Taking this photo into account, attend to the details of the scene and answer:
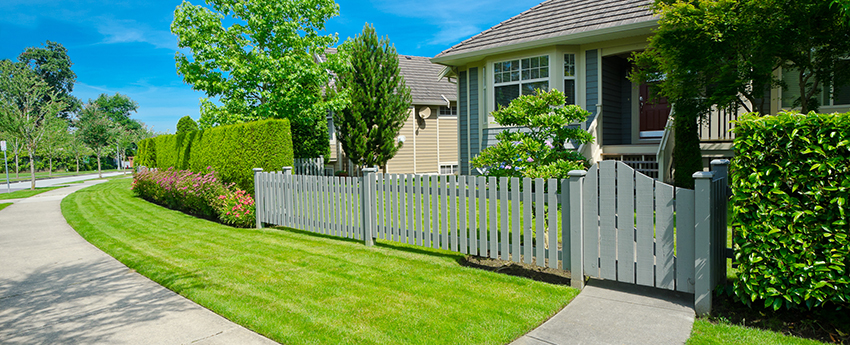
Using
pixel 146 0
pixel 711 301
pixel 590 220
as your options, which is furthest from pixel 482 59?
pixel 146 0

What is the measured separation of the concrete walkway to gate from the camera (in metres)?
3.46

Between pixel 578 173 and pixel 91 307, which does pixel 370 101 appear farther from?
pixel 578 173

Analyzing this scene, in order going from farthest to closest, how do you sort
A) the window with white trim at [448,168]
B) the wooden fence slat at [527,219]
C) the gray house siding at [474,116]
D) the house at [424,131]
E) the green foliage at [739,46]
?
the window with white trim at [448,168]
the house at [424,131]
the gray house siding at [474,116]
the green foliage at [739,46]
the wooden fence slat at [527,219]

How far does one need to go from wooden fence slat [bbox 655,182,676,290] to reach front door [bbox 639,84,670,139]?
1055cm

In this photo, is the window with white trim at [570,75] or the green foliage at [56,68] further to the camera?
the green foliage at [56,68]

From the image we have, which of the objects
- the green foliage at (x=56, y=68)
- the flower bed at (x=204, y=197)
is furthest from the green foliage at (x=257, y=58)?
the green foliage at (x=56, y=68)

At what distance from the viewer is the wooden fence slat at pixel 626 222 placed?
4.21m

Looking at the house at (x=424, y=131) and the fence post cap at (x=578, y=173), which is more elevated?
the house at (x=424, y=131)

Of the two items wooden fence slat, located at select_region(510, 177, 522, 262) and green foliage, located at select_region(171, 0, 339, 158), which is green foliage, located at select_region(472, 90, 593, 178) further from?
green foliage, located at select_region(171, 0, 339, 158)

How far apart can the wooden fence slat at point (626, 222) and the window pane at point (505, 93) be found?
334 inches

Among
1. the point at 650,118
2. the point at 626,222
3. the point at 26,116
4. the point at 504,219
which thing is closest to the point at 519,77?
the point at 650,118

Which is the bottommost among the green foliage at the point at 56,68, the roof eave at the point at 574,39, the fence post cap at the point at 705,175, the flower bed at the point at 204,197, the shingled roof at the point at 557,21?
the flower bed at the point at 204,197

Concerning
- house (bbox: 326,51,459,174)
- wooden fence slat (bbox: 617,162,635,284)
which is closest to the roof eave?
wooden fence slat (bbox: 617,162,635,284)

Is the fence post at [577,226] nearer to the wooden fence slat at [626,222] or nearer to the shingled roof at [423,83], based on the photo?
the wooden fence slat at [626,222]
